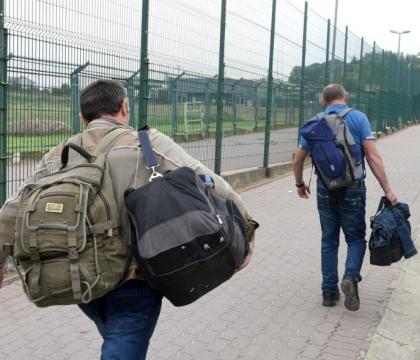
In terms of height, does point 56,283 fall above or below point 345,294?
above

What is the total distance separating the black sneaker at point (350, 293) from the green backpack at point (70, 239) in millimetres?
2943

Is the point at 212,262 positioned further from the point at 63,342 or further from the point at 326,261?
the point at 326,261

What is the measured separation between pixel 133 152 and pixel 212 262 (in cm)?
53

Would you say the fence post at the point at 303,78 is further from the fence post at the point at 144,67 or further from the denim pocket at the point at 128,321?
the denim pocket at the point at 128,321

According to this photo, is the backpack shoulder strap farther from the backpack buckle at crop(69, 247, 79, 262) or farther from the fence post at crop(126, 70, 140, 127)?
the fence post at crop(126, 70, 140, 127)

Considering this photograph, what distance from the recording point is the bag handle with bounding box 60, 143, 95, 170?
8.14ft

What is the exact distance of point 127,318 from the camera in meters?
2.54

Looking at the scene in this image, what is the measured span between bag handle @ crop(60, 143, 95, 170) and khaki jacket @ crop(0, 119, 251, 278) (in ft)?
0.20

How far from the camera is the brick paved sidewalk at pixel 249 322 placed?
4.25 meters

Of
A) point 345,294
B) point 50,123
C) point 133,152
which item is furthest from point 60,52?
point 133,152

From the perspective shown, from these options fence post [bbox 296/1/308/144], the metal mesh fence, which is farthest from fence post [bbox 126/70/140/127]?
fence post [bbox 296/1/308/144]

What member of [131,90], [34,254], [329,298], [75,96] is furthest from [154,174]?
[131,90]

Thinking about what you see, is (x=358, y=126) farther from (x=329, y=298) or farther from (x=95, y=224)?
(x=95, y=224)

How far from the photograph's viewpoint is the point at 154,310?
2623 mm
